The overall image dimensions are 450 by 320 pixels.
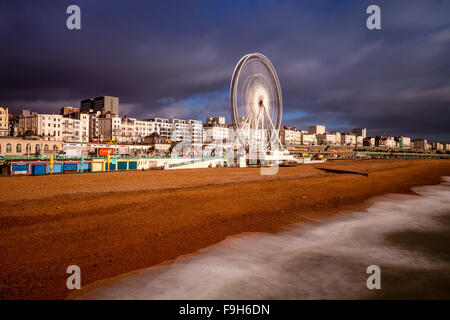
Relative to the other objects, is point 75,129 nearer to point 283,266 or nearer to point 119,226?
point 119,226

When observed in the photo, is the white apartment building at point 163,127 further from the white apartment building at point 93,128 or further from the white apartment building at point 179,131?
the white apartment building at point 93,128

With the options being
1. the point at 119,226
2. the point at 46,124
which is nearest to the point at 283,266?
the point at 119,226

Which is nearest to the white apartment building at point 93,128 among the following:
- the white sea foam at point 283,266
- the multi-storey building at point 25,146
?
the multi-storey building at point 25,146

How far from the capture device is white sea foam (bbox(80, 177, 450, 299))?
17.6 ft

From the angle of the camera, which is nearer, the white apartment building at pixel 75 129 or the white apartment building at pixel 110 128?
the white apartment building at pixel 75 129

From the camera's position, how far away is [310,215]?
39.1 ft

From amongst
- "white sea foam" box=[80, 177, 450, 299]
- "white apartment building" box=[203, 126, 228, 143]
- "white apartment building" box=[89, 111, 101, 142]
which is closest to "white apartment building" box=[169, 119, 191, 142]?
"white apartment building" box=[203, 126, 228, 143]

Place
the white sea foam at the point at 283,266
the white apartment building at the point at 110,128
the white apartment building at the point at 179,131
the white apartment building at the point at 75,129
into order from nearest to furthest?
1. the white sea foam at the point at 283,266
2. the white apartment building at the point at 75,129
3. the white apartment building at the point at 110,128
4. the white apartment building at the point at 179,131

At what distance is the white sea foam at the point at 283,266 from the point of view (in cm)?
536
